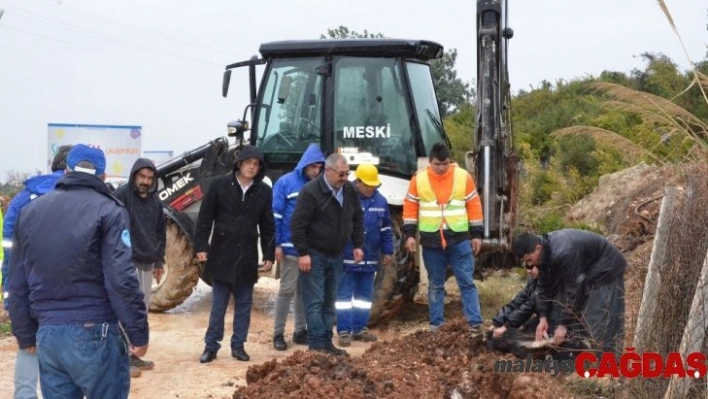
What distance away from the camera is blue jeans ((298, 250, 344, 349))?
320 inches

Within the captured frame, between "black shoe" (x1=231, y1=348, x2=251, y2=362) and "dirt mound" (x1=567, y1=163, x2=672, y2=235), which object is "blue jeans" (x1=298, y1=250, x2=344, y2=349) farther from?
"dirt mound" (x1=567, y1=163, x2=672, y2=235)

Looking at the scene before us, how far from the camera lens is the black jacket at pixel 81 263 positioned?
4711 mm

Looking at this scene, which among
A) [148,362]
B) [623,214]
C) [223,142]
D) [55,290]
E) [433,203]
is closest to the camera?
[55,290]

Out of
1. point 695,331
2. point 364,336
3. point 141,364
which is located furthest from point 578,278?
point 141,364

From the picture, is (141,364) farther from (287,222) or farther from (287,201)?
(287,201)

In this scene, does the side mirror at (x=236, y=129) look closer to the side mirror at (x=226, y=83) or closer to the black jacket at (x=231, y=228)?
the side mirror at (x=226, y=83)

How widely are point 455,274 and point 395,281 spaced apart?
3.20 ft

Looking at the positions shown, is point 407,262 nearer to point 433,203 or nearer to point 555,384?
point 433,203

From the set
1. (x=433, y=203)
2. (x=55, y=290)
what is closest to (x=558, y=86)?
(x=433, y=203)

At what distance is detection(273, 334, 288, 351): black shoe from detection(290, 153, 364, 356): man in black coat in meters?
0.70

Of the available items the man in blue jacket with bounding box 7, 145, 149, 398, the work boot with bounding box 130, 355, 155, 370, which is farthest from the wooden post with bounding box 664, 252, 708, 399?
the work boot with bounding box 130, 355, 155, 370

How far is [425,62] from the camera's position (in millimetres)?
10297

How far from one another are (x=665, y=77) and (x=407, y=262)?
3158 millimetres

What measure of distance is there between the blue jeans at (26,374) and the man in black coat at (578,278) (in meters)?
3.38
